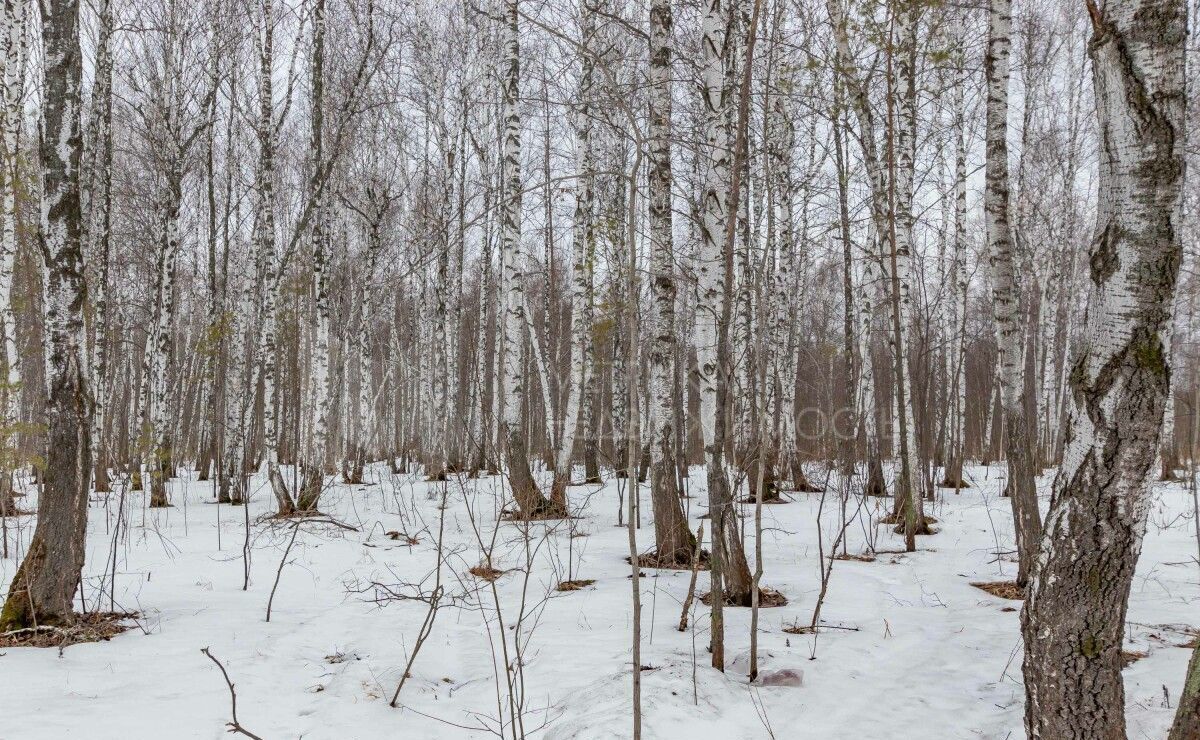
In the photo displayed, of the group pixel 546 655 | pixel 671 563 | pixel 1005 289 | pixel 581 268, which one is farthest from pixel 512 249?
pixel 546 655

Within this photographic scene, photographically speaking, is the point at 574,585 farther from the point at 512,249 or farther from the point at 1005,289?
the point at 512,249

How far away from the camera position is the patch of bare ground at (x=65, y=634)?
3760mm

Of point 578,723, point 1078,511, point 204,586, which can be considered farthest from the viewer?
point 204,586

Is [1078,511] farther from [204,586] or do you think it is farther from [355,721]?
[204,586]

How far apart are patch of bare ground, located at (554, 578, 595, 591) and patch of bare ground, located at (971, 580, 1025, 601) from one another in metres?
2.99

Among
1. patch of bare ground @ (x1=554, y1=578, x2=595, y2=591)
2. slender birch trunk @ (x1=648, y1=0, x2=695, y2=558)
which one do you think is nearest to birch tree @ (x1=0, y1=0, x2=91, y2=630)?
patch of bare ground @ (x1=554, y1=578, x2=595, y2=591)

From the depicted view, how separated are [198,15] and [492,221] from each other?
628 cm

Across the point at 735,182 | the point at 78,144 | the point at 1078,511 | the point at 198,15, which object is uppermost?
the point at 198,15

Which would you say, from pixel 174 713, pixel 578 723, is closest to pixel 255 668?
pixel 174 713

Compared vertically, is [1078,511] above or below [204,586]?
above

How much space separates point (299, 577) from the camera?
5699 mm

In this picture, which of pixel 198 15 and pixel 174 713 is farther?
pixel 198 15

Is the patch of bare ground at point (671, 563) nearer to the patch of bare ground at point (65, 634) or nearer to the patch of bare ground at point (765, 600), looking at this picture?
the patch of bare ground at point (765, 600)

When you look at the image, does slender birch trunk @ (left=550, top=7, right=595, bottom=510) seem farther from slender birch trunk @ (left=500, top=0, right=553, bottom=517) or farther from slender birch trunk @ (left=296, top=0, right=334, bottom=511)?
slender birch trunk @ (left=296, top=0, right=334, bottom=511)
